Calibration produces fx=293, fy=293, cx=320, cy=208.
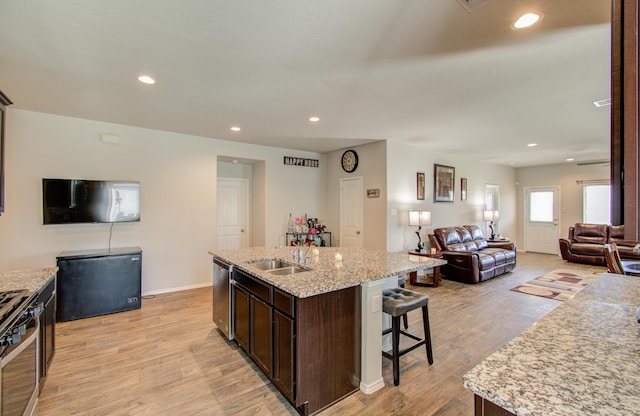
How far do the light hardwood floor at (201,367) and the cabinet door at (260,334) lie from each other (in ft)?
0.52

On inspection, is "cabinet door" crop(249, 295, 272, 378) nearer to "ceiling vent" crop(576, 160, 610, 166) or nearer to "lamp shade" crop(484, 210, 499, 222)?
"lamp shade" crop(484, 210, 499, 222)

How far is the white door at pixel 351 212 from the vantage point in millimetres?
6016

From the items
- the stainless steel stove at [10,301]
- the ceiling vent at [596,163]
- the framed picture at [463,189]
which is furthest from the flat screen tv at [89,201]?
the ceiling vent at [596,163]

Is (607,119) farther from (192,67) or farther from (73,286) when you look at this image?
(73,286)

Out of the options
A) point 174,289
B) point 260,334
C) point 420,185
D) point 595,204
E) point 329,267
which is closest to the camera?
point 260,334

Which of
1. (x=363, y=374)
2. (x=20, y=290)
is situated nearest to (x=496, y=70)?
(x=363, y=374)

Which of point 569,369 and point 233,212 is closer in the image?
point 569,369

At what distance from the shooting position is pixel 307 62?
2488 millimetres

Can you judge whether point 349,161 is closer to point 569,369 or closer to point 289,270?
point 289,270

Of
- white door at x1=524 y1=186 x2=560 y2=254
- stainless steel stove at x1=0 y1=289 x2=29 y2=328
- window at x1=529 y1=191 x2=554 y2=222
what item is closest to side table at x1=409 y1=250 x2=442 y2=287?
stainless steel stove at x1=0 y1=289 x2=29 y2=328

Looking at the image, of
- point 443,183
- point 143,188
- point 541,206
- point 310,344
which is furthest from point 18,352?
point 541,206

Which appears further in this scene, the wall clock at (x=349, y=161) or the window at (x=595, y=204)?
the window at (x=595, y=204)

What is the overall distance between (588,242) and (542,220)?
66.1 inches

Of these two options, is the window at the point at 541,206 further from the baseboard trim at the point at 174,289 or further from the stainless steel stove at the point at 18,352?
the stainless steel stove at the point at 18,352
